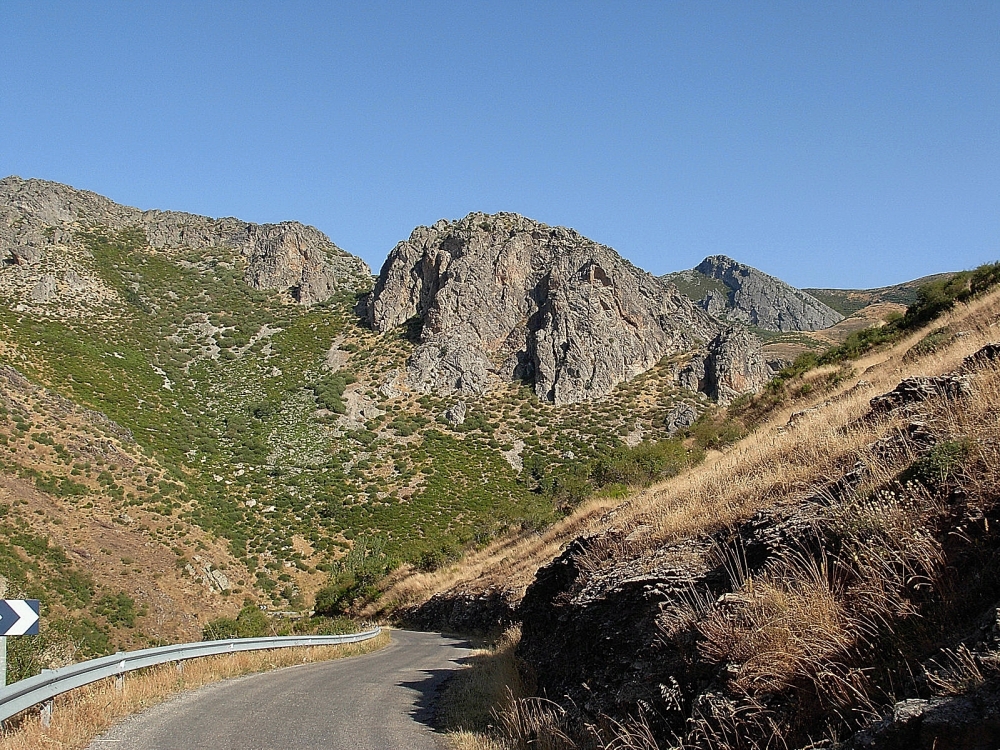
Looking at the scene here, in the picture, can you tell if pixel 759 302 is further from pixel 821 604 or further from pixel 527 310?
pixel 821 604

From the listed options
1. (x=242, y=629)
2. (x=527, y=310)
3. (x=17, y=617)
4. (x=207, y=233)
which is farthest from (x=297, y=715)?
(x=207, y=233)

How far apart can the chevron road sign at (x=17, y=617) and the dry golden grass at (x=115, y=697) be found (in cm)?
108

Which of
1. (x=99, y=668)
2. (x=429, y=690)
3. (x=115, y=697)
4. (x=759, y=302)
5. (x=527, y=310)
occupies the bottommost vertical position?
(x=429, y=690)

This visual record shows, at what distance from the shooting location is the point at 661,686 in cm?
517

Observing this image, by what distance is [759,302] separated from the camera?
181 m

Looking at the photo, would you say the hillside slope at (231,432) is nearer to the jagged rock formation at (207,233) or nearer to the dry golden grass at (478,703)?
the jagged rock formation at (207,233)

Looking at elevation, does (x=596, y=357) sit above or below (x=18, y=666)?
above

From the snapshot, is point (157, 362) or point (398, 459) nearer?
point (398, 459)

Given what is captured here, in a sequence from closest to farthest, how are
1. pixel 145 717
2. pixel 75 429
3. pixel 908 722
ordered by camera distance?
pixel 908 722 → pixel 145 717 → pixel 75 429

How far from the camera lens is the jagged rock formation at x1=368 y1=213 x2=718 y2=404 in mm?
65938

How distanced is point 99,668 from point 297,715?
2946mm

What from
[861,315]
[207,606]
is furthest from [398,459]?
[861,315]

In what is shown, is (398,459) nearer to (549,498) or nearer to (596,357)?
(549,498)

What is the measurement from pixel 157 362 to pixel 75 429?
23.5 m
